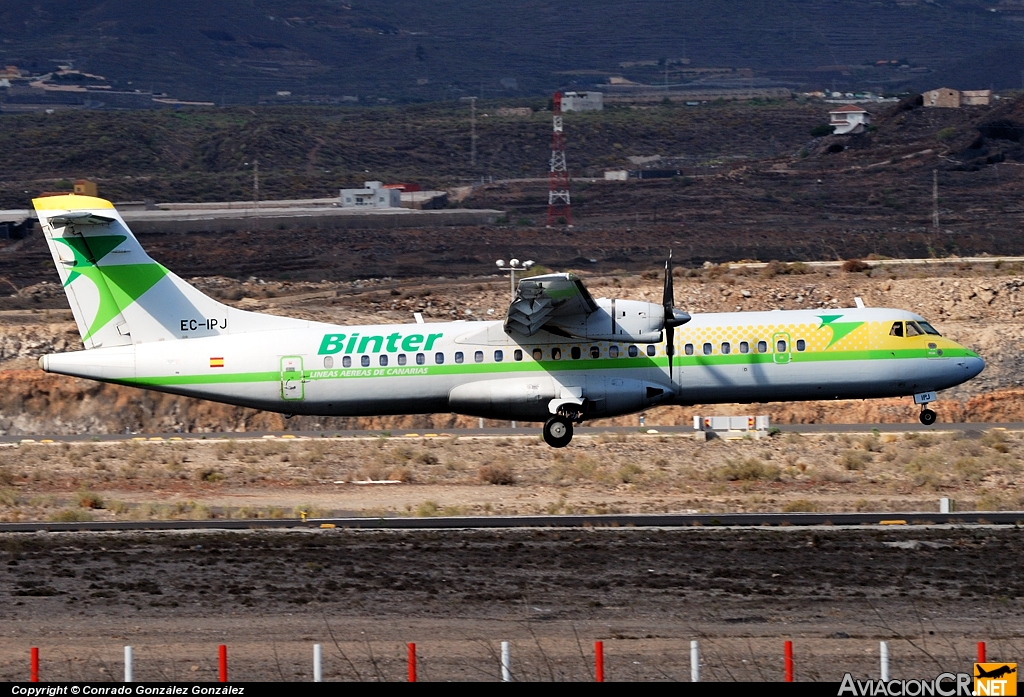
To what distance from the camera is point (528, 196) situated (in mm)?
140000

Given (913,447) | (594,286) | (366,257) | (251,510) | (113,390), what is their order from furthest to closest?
(366,257) < (594,286) < (113,390) < (913,447) < (251,510)

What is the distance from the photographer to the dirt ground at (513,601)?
19375 mm

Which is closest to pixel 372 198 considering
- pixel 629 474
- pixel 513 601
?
pixel 629 474

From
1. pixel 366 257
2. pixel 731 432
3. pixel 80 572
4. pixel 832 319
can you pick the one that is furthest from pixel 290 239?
pixel 80 572

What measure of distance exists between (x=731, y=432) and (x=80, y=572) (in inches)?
907

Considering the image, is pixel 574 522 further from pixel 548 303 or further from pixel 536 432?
pixel 536 432

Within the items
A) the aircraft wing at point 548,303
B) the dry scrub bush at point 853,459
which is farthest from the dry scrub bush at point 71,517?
the dry scrub bush at point 853,459

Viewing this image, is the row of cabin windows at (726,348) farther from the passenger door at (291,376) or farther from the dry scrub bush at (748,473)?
the passenger door at (291,376)

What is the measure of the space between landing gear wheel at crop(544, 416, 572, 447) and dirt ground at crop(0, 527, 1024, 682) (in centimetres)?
643

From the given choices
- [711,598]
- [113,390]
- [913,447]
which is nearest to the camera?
[711,598]

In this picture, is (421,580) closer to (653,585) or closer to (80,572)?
(653,585)

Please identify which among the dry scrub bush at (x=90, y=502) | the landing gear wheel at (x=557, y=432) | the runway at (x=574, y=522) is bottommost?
the runway at (x=574, y=522)

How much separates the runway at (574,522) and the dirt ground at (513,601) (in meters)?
0.82

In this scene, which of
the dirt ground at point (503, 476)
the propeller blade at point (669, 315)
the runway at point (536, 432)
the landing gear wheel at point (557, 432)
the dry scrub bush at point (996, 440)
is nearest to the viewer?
the propeller blade at point (669, 315)
